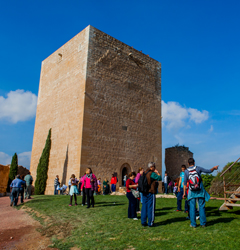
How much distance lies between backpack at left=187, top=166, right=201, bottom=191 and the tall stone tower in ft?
35.2

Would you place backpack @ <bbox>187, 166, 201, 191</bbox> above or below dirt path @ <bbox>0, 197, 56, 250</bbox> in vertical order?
above

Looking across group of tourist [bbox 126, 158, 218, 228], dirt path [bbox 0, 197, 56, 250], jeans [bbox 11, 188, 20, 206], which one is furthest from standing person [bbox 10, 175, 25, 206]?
group of tourist [bbox 126, 158, 218, 228]

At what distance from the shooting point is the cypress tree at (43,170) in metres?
18.5

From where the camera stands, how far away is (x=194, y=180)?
19.5 ft

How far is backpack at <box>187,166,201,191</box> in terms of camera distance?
5.92 meters

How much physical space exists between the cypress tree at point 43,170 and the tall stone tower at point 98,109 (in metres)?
0.41

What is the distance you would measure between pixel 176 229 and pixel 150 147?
15.1m

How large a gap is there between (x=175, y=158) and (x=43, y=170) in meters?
14.9

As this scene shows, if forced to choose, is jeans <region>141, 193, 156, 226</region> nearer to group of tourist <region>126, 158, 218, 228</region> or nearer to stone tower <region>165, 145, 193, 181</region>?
group of tourist <region>126, 158, 218, 228</region>

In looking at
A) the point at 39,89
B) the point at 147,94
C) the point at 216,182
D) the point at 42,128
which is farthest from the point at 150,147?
the point at 39,89

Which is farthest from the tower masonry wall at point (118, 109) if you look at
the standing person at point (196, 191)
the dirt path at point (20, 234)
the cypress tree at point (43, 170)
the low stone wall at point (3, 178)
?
the standing person at point (196, 191)

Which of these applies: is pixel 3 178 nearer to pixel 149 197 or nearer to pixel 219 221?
pixel 149 197

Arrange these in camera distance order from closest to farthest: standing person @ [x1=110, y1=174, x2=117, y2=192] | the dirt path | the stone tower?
the dirt path < standing person @ [x1=110, y1=174, x2=117, y2=192] < the stone tower

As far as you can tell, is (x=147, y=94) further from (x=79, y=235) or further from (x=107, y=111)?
A: (x=79, y=235)
